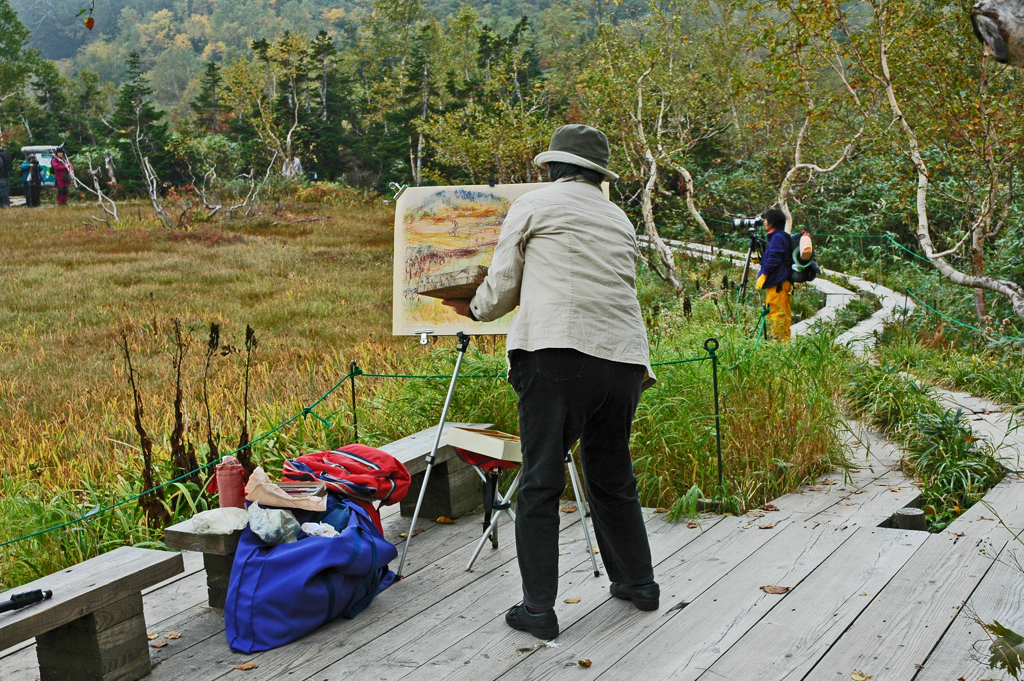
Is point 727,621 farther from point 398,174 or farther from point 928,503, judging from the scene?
point 398,174

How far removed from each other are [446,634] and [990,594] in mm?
1748

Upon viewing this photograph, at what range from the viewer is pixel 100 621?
7.92ft

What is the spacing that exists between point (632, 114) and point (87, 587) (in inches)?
427

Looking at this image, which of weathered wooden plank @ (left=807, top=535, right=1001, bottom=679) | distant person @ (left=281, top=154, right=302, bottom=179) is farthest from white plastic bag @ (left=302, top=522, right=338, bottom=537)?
distant person @ (left=281, top=154, right=302, bottom=179)

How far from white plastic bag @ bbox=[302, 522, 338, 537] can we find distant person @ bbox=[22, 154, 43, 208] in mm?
16139

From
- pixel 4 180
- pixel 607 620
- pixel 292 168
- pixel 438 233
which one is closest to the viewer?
pixel 607 620

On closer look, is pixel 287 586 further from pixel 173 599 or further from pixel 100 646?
pixel 173 599

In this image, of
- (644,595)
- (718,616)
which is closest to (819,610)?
(718,616)

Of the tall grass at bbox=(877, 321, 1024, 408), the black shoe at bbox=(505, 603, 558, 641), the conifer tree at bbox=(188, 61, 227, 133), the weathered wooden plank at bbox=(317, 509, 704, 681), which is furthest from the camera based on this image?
the conifer tree at bbox=(188, 61, 227, 133)

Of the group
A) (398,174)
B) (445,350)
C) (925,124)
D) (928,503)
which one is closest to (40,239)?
(398,174)

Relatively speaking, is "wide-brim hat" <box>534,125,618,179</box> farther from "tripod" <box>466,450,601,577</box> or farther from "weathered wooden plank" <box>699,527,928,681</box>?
"weathered wooden plank" <box>699,527,928,681</box>

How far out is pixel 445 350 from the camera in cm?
557

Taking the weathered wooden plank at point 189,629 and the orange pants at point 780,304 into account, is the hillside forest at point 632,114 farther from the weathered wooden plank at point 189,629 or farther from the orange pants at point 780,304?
the weathered wooden plank at point 189,629

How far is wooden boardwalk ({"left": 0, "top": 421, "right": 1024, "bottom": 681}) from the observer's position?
245 centimetres
